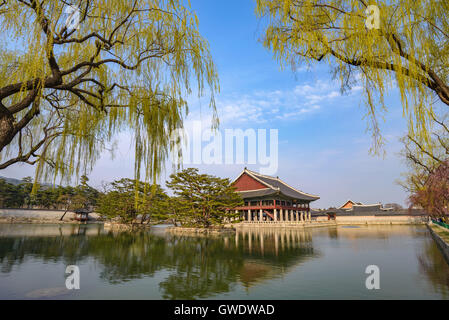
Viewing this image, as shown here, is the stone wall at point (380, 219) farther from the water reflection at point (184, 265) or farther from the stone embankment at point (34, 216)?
the stone embankment at point (34, 216)

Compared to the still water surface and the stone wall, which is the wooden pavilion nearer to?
the stone wall

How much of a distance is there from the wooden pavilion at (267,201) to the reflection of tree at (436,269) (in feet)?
70.1

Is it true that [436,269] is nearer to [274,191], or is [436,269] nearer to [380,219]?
[274,191]

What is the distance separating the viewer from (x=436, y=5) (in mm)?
2871

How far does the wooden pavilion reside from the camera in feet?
119

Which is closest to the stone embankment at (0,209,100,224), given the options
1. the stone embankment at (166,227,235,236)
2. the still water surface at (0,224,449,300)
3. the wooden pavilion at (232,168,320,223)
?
the stone embankment at (166,227,235,236)

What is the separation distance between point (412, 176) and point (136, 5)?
1015 inches

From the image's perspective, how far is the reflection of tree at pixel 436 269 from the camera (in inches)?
276

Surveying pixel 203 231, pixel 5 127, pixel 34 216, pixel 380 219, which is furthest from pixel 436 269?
pixel 34 216

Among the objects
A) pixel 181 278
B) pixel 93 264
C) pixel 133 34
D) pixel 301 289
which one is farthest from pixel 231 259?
pixel 133 34

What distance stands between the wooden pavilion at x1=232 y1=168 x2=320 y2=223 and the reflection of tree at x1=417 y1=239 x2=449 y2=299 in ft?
70.1

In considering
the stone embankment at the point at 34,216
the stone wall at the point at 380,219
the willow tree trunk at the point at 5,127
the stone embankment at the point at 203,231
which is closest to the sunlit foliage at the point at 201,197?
the stone embankment at the point at 203,231

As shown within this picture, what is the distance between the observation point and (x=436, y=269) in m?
9.20

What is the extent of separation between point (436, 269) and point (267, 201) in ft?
93.2
